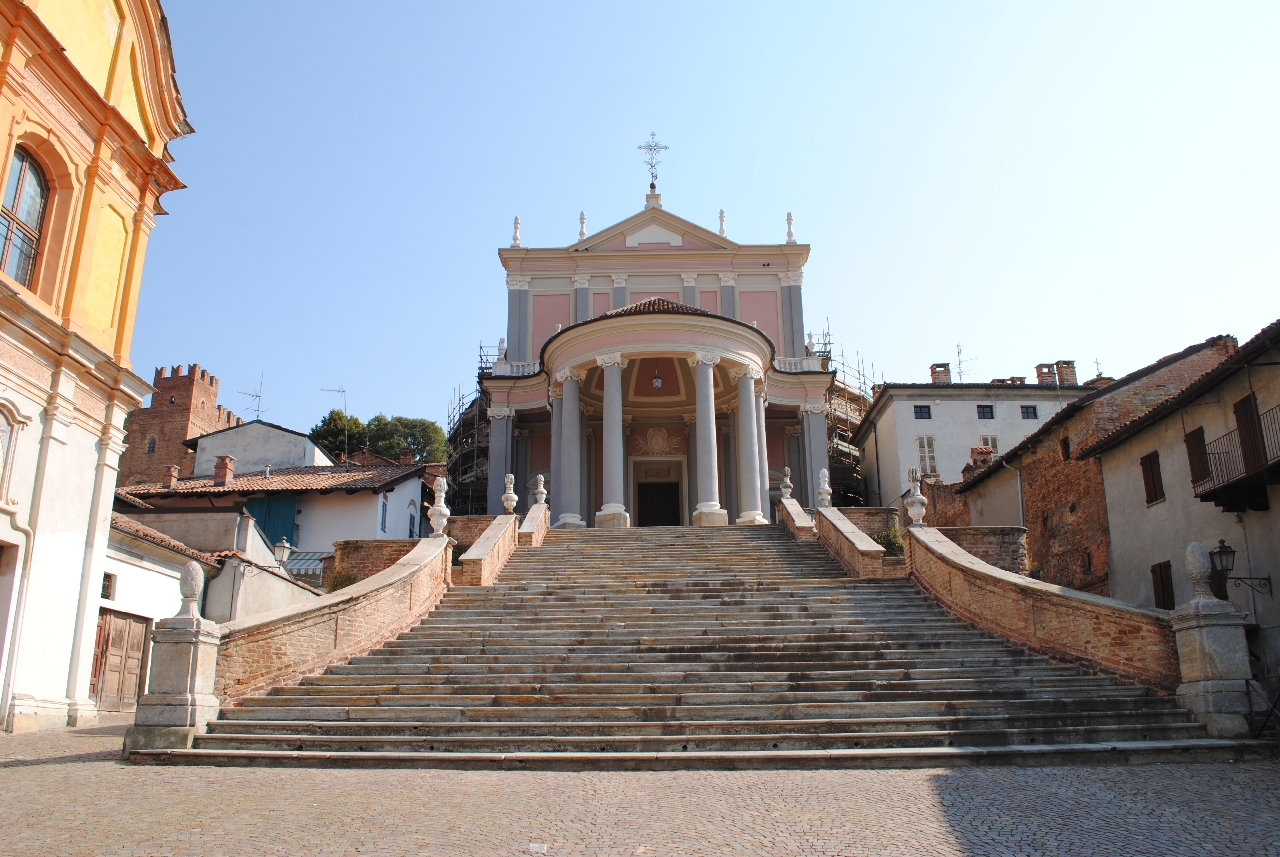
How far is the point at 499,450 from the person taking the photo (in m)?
29.2

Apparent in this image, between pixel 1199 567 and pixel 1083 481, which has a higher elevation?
pixel 1083 481

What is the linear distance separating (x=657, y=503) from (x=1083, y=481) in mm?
12216

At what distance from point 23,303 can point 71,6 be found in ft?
18.0

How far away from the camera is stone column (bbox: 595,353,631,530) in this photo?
22.3 meters

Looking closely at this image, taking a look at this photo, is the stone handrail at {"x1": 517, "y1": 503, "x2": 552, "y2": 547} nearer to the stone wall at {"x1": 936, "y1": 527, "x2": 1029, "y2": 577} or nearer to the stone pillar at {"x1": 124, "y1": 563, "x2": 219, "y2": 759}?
the stone wall at {"x1": 936, "y1": 527, "x2": 1029, "y2": 577}

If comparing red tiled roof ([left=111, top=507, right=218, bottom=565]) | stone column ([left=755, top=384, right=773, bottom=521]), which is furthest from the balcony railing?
red tiled roof ([left=111, top=507, right=218, bottom=565])

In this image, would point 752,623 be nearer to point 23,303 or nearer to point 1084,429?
point 23,303

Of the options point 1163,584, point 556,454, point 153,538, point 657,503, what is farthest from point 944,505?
point 153,538

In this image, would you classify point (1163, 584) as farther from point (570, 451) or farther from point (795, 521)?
point (570, 451)

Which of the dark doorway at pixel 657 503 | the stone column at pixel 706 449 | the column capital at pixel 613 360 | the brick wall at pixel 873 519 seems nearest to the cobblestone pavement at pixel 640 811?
the brick wall at pixel 873 519

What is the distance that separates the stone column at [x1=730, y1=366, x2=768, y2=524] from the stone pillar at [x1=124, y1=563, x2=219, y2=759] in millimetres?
14517

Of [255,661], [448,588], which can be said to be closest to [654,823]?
[255,661]

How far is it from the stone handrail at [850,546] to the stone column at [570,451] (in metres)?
6.59

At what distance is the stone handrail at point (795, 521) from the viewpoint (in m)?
19.1
